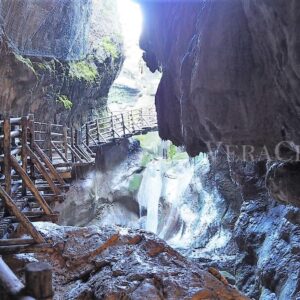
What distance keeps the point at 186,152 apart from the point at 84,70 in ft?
44.6

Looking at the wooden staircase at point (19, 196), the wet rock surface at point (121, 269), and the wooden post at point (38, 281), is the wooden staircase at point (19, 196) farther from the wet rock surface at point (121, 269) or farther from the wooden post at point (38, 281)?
the wooden post at point (38, 281)

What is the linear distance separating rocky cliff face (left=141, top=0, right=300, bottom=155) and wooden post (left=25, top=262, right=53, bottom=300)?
3.28 metres

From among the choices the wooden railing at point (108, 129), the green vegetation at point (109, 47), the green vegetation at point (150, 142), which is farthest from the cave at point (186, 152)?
the green vegetation at point (150, 142)

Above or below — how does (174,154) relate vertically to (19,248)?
below

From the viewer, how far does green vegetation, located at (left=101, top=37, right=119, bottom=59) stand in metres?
25.1

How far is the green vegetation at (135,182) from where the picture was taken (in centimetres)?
2430

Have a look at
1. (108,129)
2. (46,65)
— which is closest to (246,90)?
(46,65)

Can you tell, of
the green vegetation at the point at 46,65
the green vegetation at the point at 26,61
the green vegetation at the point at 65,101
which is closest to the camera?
the green vegetation at the point at 26,61

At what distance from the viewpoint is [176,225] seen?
2144 centimetres

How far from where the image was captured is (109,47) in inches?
999

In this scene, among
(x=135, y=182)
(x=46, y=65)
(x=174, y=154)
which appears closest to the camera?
(x=46, y=65)

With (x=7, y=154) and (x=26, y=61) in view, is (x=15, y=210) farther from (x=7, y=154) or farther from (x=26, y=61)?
(x=26, y=61)

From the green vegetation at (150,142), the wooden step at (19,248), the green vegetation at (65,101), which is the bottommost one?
the green vegetation at (150,142)

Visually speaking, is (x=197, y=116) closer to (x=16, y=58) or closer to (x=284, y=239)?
(x=284, y=239)
